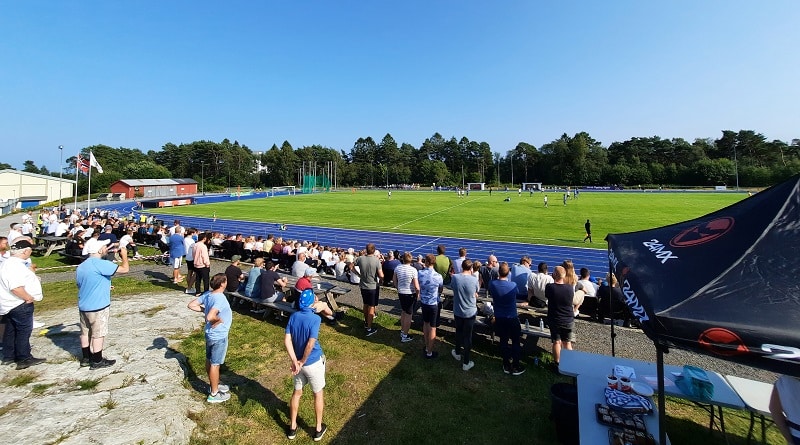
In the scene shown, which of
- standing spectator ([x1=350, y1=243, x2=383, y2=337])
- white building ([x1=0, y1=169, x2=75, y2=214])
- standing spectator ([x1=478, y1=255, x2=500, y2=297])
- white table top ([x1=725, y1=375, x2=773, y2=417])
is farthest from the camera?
white building ([x1=0, y1=169, x2=75, y2=214])

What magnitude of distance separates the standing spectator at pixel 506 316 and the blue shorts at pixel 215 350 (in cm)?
402

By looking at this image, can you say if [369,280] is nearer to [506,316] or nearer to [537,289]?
[506,316]

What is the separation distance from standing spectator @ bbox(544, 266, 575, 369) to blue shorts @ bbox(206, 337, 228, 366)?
4.92 meters

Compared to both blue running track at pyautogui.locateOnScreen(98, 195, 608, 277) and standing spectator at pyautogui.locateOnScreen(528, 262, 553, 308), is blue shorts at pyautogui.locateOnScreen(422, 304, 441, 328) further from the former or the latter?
blue running track at pyautogui.locateOnScreen(98, 195, 608, 277)

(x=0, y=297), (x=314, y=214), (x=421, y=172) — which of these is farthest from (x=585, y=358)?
(x=421, y=172)

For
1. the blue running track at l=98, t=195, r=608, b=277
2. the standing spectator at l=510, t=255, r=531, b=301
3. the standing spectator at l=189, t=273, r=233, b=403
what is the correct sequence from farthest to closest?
the blue running track at l=98, t=195, r=608, b=277
the standing spectator at l=510, t=255, r=531, b=301
the standing spectator at l=189, t=273, r=233, b=403

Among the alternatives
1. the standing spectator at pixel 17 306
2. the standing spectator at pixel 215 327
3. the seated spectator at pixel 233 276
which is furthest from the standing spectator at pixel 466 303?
the standing spectator at pixel 17 306

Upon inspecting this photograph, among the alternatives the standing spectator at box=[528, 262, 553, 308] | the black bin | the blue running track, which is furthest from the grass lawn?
the blue running track

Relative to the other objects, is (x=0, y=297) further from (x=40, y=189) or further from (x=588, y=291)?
(x=40, y=189)

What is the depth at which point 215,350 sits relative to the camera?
5.13 meters

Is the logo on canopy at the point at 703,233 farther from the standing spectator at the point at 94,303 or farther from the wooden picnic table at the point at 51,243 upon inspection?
the wooden picnic table at the point at 51,243

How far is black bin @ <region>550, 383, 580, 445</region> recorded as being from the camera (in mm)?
4320

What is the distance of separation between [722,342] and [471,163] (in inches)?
4861

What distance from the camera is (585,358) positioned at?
5.06m
